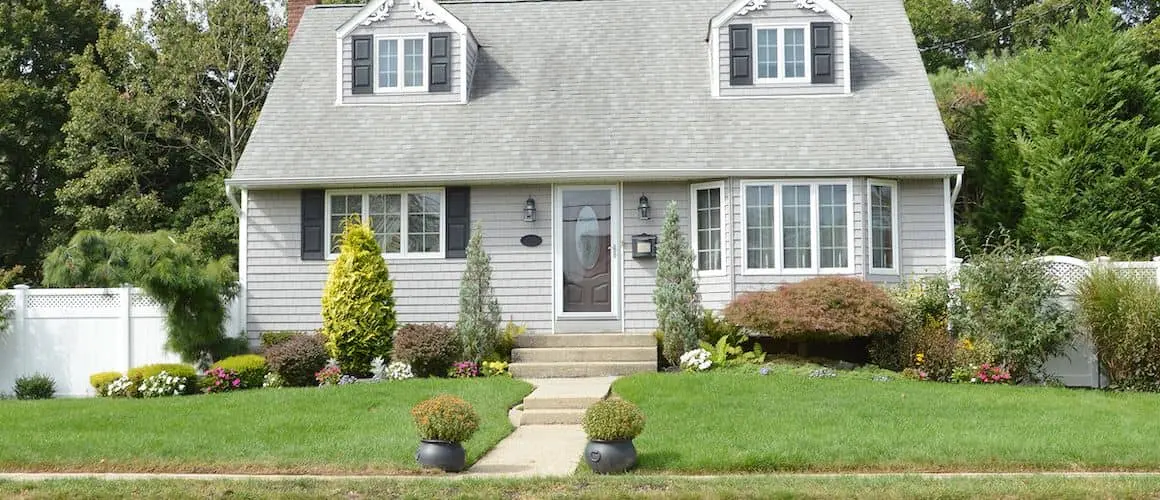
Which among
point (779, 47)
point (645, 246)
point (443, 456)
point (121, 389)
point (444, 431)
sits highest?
point (779, 47)

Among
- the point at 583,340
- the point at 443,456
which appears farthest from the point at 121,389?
the point at 443,456

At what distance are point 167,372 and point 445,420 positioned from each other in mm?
6333

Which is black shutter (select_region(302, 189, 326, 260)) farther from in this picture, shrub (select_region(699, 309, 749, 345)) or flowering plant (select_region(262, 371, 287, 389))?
shrub (select_region(699, 309, 749, 345))

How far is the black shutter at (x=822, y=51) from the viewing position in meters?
17.2

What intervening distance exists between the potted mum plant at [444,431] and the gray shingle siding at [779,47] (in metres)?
9.57

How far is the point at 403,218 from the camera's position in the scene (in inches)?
663

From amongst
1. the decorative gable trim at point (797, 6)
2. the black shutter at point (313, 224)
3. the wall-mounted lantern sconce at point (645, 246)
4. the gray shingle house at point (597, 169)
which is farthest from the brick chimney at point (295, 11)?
the wall-mounted lantern sconce at point (645, 246)

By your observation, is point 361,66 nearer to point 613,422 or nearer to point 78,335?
point 78,335

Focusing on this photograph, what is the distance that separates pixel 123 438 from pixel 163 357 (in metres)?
5.57

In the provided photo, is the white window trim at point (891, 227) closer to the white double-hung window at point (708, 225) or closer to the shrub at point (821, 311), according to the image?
the shrub at point (821, 311)

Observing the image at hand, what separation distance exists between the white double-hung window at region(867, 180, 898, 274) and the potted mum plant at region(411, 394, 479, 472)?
8530 mm

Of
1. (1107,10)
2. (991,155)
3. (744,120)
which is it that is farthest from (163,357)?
(1107,10)

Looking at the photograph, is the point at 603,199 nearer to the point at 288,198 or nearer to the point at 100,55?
the point at 288,198

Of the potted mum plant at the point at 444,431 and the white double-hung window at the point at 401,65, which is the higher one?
the white double-hung window at the point at 401,65
